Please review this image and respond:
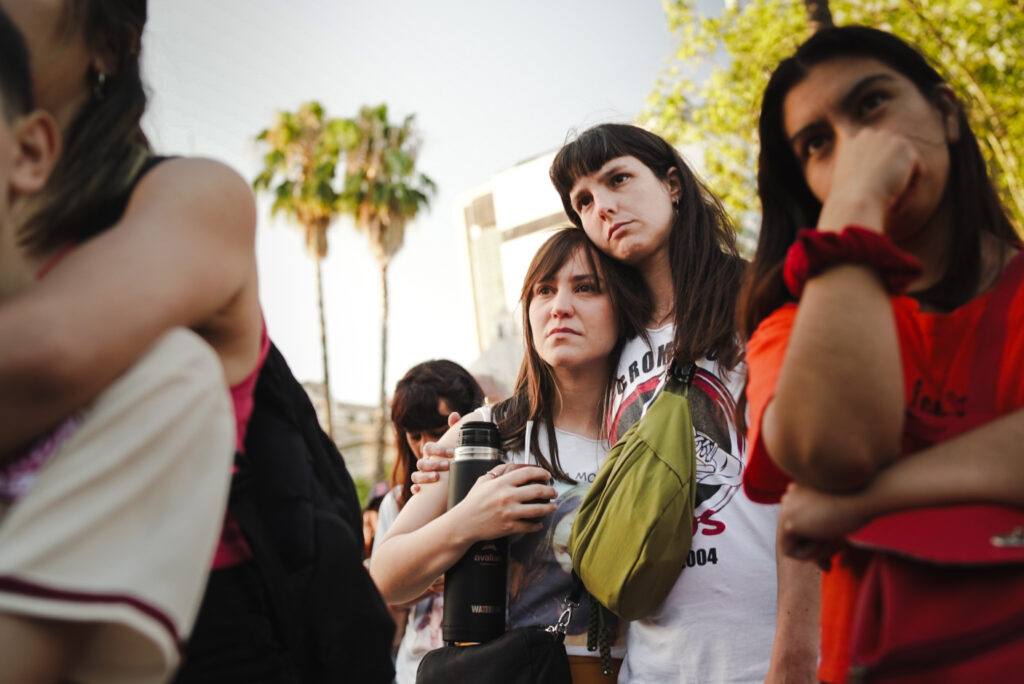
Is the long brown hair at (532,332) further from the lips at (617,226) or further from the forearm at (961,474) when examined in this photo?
the forearm at (961,474)

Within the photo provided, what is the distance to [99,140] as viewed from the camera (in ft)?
4.10

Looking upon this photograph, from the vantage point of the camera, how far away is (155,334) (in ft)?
3.38

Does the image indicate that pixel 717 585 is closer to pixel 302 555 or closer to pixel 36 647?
pixel 302 555

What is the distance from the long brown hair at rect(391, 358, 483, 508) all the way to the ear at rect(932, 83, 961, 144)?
307 centimetres

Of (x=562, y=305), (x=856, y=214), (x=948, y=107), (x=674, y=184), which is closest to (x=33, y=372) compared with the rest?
(x=856, y=214)

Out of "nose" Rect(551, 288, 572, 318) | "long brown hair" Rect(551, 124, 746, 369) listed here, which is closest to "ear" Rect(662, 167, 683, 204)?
"long brown hair" Rect(551, 124, 746, 369)

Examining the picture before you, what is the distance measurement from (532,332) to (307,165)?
735 inches

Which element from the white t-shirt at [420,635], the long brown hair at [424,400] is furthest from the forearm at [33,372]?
the long brown hair at [424,400]

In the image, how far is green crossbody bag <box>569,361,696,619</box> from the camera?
6.40ft

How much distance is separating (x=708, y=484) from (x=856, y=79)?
1.15 meters

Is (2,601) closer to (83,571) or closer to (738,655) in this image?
(83,571)

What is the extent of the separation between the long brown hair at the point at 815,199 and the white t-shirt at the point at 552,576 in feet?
3.31

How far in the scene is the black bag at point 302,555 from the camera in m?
1.20

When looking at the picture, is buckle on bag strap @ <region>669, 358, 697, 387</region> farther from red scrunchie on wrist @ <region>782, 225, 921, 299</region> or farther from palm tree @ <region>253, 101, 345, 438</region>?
palm tree @ <region>253, 101, 345, 438</region>
